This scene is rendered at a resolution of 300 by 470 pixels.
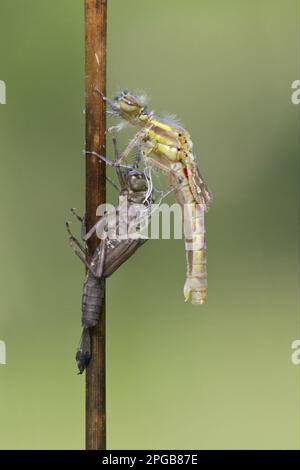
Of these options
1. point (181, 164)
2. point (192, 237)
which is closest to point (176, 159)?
point (181, 164)

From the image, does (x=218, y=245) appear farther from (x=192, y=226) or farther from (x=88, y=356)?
(x=88, y=356)

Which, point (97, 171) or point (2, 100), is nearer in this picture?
point (97, 171)

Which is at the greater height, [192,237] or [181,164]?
[181,164]

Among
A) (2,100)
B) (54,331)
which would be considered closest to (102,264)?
(54,331)

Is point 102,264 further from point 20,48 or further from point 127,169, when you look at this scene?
point 20,48

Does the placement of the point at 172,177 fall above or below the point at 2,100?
below

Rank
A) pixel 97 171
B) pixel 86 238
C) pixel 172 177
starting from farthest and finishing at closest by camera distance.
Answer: pixel 172 177
pixel 86 238
pixel 97 171

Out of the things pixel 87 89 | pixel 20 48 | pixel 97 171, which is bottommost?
pixel 97 171

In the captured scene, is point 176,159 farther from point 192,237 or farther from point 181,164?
point 192,237

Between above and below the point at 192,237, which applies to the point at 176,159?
above

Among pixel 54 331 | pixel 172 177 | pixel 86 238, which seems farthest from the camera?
pixel 54 331
